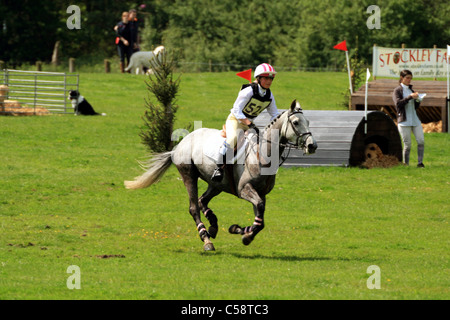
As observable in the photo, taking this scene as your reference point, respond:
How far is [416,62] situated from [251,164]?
23852 millimetres

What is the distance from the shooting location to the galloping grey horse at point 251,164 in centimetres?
1195

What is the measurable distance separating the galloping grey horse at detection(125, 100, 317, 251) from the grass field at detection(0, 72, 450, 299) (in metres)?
Answer: 0.71

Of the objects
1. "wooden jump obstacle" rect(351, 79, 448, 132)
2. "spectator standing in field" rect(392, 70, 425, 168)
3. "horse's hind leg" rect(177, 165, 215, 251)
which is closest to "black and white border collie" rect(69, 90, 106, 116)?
"wooden jump obstacle" rect(351, 79, 448, 132)

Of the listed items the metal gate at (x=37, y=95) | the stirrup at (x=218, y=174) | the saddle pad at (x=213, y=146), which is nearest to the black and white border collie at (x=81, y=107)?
the metal gate at (x=37, y=95)

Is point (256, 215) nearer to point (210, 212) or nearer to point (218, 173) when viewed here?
point (218, 173)

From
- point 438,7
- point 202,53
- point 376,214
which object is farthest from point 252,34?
point 376,214

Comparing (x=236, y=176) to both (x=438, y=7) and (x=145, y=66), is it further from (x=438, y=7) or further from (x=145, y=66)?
(x=438, y=7)

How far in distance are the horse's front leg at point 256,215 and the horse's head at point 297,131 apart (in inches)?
40.0

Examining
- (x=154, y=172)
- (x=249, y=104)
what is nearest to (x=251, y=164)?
(x=249, y=104)

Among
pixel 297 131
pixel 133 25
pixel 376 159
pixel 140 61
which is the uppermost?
pixel 133 25

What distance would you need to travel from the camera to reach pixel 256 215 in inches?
474

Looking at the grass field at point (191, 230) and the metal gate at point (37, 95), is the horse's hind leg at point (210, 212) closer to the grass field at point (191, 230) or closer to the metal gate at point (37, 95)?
the grass field at point (191, 230)

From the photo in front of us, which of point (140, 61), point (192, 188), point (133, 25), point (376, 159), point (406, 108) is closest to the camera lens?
point (192, 188)

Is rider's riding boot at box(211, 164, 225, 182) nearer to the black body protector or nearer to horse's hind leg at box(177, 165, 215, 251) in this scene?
horse's hind leg at box(177, 165, 215, 251)
